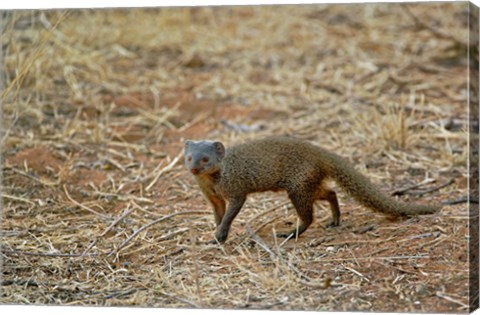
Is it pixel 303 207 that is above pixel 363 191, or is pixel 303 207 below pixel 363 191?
below

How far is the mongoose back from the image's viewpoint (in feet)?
15.5

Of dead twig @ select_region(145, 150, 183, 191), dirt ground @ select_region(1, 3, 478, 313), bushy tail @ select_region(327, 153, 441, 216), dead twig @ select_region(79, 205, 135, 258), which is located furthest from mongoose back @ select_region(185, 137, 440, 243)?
dead twig @ select_region(145, 150, 183, 191)

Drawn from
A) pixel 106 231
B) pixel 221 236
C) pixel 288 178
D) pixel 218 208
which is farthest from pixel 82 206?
pixel 288 178

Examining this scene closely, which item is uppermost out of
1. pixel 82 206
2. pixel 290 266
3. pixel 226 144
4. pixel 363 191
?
pixel 363 191

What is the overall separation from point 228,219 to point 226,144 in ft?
6.16

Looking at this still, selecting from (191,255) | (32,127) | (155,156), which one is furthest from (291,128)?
(191,255)

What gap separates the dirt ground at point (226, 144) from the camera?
14.1ft

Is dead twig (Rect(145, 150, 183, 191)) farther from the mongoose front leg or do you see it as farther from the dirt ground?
the mongoose front leg

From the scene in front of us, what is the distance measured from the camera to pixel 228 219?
15.5 feet

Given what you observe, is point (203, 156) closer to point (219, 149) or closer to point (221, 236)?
point (219, 149)

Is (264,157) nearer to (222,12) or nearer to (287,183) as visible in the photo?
(287,183)

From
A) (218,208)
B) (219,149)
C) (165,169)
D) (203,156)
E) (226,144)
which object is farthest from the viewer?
(226,144)

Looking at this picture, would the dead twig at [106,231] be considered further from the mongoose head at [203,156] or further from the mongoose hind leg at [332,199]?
the mongoose hind leg at [332,199]

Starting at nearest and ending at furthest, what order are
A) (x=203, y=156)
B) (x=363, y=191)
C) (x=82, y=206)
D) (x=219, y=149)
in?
(x=203, y=156) → (x=219, y=149) → (x=363, y=191) → (x=82, y=206)
